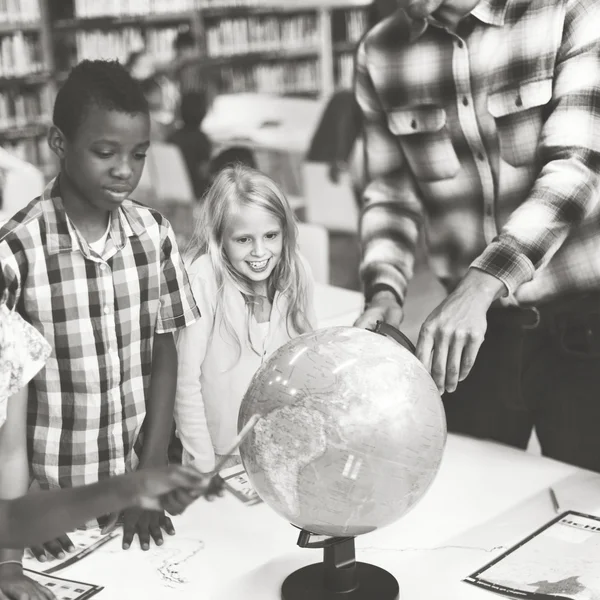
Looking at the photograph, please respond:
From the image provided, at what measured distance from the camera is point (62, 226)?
164 cm

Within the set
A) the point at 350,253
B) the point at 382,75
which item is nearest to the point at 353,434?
the point at 382,75

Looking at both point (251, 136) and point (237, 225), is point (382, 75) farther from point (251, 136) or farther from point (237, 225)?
point (251, 136)

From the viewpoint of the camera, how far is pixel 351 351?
1417 mm

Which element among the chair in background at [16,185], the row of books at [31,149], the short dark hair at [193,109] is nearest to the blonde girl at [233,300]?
the chair in background at [16,185]

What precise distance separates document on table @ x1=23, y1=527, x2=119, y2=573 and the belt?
0.96m

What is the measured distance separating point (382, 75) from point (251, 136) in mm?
4960

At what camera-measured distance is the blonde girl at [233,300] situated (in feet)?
6.35

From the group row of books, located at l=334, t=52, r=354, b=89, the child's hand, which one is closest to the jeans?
the child's hand

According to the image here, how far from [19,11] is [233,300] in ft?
19.1

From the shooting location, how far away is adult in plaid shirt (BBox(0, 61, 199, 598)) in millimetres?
1581

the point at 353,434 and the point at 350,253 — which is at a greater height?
the point at 353,434

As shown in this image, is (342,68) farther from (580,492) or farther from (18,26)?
(580,492)

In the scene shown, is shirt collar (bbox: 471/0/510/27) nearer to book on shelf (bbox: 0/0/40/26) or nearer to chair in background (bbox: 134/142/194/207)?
chair in background (bbox: 134/142/194/207)

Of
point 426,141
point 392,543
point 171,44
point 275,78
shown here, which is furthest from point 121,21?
point 392,543
